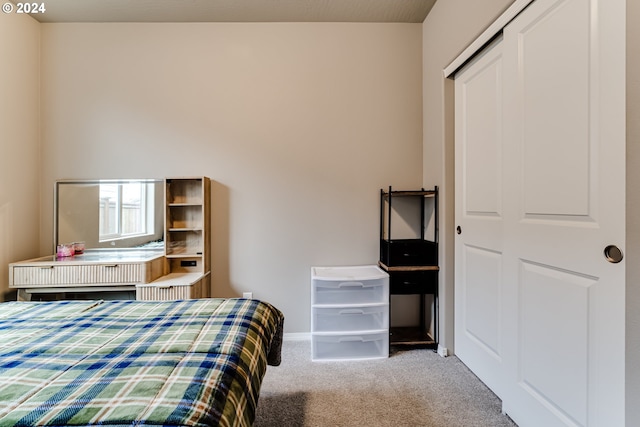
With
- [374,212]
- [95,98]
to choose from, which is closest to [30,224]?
[95,98]

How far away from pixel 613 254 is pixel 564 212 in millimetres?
257

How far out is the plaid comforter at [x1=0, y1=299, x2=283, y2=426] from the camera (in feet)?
2.16

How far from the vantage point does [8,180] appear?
225 cm

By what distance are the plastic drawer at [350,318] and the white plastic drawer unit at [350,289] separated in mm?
53

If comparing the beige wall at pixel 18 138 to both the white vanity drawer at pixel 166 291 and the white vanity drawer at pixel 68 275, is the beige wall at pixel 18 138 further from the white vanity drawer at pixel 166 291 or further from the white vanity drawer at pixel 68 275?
the white vanity drawer at pixel 166 291

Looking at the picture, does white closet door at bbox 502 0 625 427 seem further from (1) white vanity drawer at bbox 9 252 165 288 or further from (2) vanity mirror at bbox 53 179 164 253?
(2) vanity mirror at bbox 53 179 164 253

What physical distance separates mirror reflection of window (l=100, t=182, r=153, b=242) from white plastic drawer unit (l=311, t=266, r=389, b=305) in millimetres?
1661

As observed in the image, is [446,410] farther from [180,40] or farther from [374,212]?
[180,40]

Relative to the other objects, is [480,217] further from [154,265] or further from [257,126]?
[154,265]

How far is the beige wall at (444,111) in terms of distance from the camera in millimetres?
1951

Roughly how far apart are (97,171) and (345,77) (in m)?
2.46

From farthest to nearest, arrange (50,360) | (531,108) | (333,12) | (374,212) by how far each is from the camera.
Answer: (374,212)
(333,12)
(531,108)
(50,360)

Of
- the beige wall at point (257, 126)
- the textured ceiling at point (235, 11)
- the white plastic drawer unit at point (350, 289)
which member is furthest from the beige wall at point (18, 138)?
the white plastic drawer unit at point (350, 289)

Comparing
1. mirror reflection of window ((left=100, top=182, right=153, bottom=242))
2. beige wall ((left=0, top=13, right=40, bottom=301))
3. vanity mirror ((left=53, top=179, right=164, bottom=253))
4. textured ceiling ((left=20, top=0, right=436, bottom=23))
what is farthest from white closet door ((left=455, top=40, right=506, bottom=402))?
beige wall ((left=0, top=13, right=40, bottom=301))
